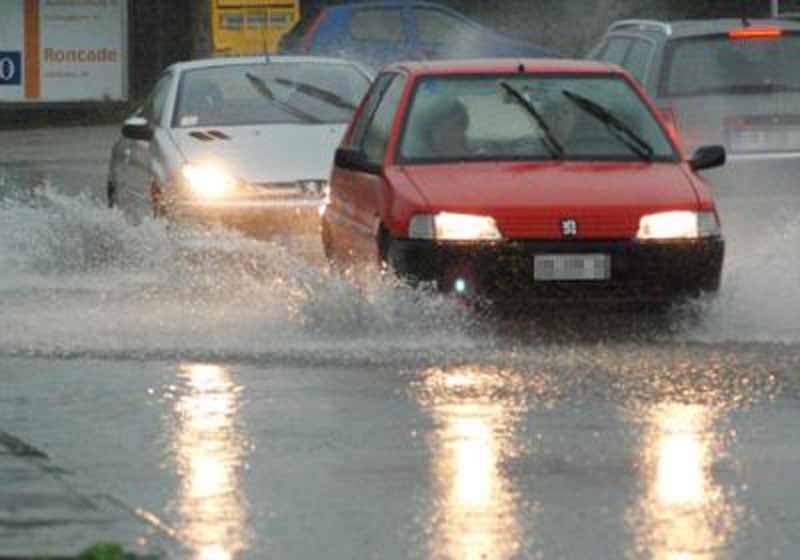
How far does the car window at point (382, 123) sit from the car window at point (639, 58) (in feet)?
13.1

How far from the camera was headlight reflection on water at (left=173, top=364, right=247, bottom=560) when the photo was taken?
848cm

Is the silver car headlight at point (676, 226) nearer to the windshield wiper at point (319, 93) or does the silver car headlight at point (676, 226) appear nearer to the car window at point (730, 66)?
the car window at point (730, 66)

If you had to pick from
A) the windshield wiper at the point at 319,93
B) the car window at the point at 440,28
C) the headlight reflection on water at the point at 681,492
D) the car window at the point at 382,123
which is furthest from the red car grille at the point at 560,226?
the car window at the point at 440,28

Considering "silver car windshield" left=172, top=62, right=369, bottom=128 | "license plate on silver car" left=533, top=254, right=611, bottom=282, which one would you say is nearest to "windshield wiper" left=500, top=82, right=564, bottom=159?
"license plate on silver car" left=533, top=254, right=611, bottom=282

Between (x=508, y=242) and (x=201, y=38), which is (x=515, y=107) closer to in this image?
(x=508, y=242)

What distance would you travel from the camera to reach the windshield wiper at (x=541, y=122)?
1436cm

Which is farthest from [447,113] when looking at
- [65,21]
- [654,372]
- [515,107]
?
[65,21]

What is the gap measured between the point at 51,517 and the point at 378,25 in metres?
24.7

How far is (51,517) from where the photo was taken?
8.66m

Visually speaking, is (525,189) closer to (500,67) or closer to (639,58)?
(500,67)

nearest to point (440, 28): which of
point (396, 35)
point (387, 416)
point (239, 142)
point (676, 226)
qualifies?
point (396, 35)

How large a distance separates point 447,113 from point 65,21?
22449 mm

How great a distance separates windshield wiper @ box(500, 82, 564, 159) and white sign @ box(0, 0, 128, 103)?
874 inches

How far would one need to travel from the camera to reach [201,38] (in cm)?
3725
